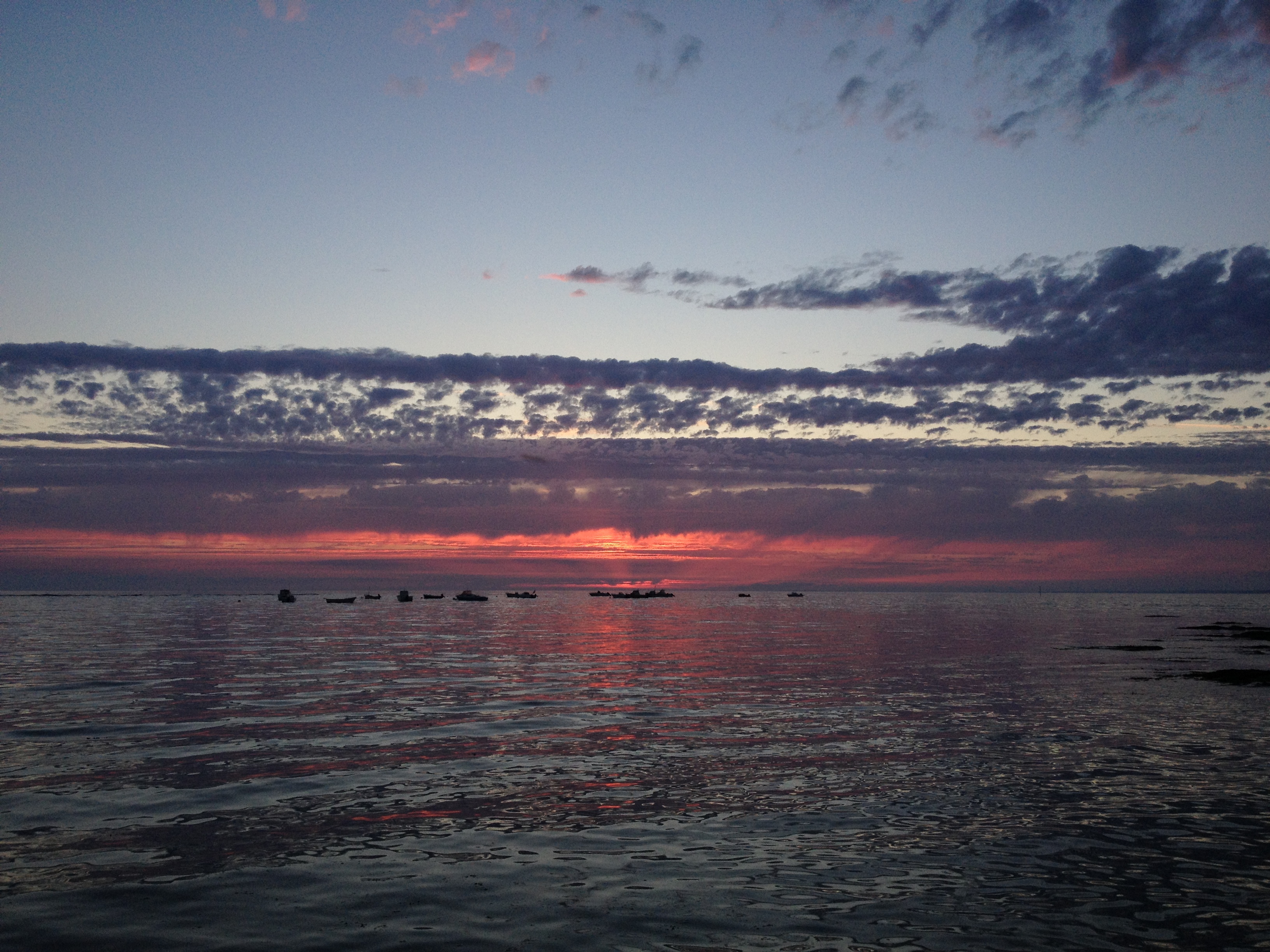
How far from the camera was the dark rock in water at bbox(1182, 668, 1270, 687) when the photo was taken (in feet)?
142

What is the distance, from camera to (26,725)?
2844cm

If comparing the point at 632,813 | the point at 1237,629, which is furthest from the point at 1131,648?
the point at 632,813

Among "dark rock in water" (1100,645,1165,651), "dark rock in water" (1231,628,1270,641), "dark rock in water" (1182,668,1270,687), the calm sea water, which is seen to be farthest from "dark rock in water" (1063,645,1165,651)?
the calm sea water

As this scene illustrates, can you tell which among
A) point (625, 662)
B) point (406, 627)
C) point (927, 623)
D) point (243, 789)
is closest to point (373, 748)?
point (243, 789)

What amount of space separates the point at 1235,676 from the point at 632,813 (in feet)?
140

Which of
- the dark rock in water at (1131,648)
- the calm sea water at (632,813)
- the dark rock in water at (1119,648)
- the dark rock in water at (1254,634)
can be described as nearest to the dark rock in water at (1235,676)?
the calm sea water at (632,813)

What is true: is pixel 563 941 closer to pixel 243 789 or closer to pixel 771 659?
pixel 243 789

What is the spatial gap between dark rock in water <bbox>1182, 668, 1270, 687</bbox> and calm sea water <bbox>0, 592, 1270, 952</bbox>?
2018mm

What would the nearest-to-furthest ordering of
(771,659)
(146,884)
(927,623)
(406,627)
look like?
(146,884) → (771,659) → (406,627) → (927,623)

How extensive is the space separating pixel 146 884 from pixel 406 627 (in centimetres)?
8410

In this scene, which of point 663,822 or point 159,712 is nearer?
point 663,822

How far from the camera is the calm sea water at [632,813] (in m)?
12.3

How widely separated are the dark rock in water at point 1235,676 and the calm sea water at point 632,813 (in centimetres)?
202

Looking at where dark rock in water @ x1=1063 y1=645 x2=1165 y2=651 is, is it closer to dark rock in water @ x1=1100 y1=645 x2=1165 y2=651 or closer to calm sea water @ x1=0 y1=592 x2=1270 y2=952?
dark rock in water @ x1=1100 y1=645 x2=1165 y2=651
